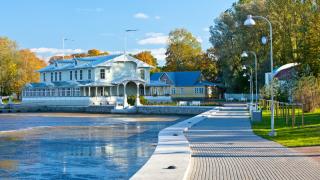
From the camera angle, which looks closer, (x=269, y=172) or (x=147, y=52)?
(x=269, y=172)

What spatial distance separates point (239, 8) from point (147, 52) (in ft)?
168

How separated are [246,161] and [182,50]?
343 ft

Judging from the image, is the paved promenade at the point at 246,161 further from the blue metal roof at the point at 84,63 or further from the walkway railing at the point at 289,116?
the blue metal roof at the point at 84,63

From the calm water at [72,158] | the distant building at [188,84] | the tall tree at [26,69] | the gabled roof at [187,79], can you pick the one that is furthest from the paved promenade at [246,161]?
the tall tree at [26,69]

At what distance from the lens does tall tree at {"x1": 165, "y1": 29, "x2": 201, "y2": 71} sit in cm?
11888

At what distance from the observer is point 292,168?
13.7m

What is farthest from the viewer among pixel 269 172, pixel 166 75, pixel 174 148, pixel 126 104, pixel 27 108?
pixel 166 75

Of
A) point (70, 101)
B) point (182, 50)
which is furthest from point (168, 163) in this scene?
point (182, 50)

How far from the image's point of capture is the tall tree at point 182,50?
119 metres

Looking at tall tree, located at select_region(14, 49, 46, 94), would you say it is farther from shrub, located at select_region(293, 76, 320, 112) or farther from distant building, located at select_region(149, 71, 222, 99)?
shrub, located at select_region(293, 76, 320, 112)

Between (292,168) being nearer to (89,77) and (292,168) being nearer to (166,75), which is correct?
(89,77)

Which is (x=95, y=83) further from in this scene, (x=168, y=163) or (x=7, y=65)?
(x=168, y=163)

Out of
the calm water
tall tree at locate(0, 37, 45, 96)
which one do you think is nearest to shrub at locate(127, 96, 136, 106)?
tall tree at locate(0, 37, 45, 96)

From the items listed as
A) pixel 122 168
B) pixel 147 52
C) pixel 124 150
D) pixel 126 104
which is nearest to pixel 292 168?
pixel 122 168
